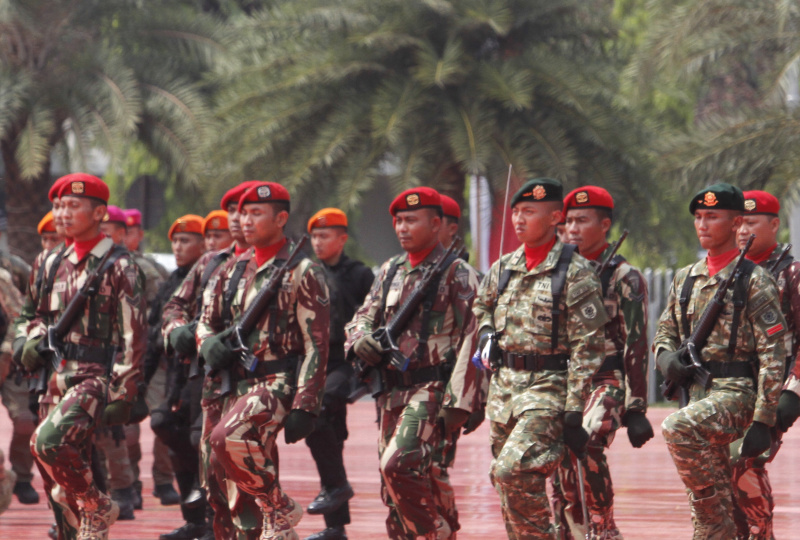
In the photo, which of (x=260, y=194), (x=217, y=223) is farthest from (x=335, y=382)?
(x=260, y=194)

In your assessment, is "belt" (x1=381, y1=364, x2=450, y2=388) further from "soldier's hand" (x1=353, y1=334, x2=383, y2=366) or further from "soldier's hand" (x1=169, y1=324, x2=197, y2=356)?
"soldier's hand" (x1=169, y1=324, x2=197, y2=356)

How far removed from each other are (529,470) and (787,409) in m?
1.53

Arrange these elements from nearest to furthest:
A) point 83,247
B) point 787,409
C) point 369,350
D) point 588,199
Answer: point 787,409 → point 369,350 → point 83,247 → point 588,199

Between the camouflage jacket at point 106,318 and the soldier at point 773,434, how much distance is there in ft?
11.0

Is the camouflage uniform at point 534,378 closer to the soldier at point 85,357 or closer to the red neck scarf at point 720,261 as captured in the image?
the red neck scarf at point 720,261

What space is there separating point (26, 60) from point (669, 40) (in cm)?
859

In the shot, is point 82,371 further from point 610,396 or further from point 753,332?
point 753,332

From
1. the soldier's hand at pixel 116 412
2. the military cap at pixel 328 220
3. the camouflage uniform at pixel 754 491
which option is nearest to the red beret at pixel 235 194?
the soldier's hand at pixel 116 412

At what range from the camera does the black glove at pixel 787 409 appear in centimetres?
713

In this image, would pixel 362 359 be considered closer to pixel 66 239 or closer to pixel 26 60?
pixel 66 239

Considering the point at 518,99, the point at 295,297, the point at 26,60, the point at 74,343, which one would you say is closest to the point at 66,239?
the point at 74,343

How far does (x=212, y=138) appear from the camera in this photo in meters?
17.9

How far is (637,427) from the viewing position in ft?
24.3

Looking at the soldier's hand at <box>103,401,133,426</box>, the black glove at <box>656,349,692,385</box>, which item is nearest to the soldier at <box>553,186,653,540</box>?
the black glove at <box>656,349,692,385</box>
